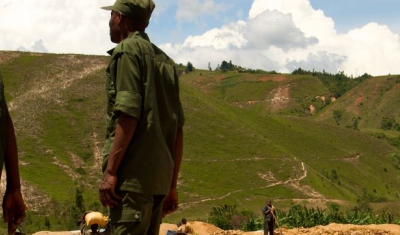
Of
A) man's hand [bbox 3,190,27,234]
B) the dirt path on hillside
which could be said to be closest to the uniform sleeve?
man's hand [bbox 3,190,27,234]

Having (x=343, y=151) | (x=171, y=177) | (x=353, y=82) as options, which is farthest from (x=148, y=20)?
(x=353, y=82)

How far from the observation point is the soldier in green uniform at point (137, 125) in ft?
11.5

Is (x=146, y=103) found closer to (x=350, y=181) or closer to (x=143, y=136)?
(x=143, y=136)

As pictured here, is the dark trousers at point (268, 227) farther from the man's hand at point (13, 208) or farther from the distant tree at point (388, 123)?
the distant tree at point (388, 123)

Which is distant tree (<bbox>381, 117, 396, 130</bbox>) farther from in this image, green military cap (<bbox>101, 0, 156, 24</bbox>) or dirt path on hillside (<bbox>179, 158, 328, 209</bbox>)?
green military cap (<bbox>101, 0, 156, 24</bbox>)

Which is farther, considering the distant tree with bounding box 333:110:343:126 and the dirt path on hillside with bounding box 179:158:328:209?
the distant tree with bounding box 333:110:343:126

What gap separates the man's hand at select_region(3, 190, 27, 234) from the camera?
3.45m

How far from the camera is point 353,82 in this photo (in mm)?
131125

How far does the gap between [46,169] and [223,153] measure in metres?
Answer: 14.0

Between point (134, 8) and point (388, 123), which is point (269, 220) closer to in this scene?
point (134, 8)

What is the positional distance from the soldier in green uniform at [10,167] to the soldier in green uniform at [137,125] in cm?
45

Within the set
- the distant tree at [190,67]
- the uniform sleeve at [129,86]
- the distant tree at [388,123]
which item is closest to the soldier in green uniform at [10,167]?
the uniform sleeve at [129,86]

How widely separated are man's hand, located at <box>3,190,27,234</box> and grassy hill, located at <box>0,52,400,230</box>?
22981 millimetres

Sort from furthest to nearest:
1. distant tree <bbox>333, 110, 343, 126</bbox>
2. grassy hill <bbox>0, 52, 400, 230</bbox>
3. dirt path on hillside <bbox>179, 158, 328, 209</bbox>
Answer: distant tree <bbox>333, 110, 343, 126</bbox>
dirt path on hillside <bbox>179, 158, 328, 209</bbox>
grassy hill <bbox>0, 52, 400, 230</bbox>
